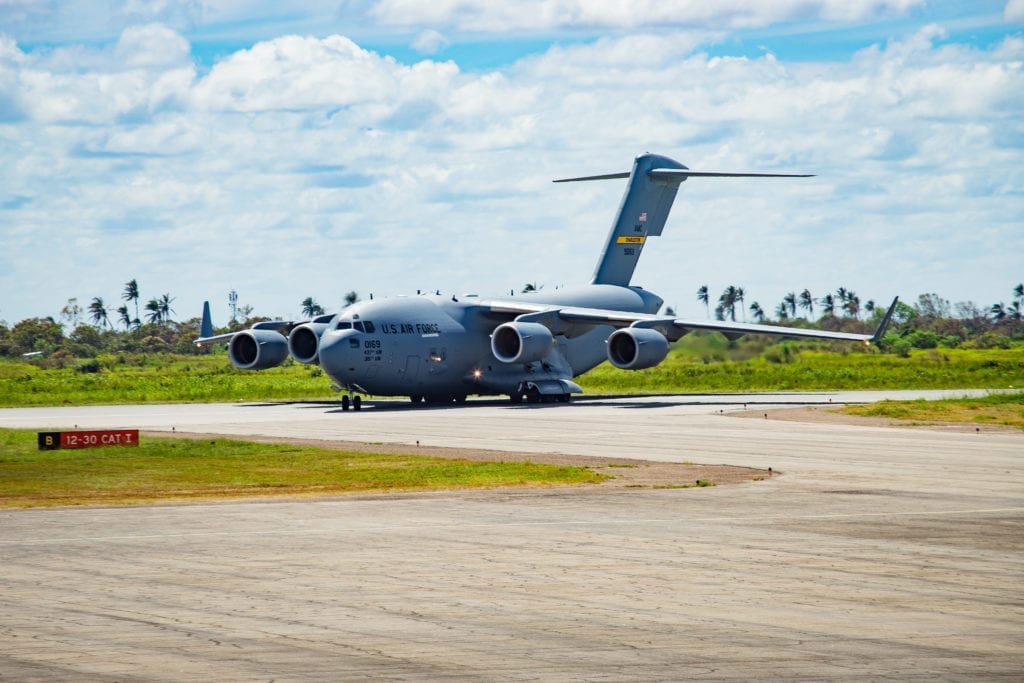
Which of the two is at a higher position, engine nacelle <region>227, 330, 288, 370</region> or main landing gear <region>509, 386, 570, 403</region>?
engine nacelle <region>227, 330, 288, 370</region>

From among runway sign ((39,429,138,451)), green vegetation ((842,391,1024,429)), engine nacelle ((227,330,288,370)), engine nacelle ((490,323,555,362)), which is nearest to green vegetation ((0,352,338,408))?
engine nacelle ((227,330,288,370))

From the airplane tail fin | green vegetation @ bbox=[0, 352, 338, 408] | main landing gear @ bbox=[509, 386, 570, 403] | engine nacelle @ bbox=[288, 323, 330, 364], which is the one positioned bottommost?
main landing gear @ bbox=[509, 386, 570, 403]

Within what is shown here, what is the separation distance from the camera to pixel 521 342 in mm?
53781

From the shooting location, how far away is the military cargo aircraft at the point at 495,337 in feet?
172

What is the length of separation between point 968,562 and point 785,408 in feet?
110

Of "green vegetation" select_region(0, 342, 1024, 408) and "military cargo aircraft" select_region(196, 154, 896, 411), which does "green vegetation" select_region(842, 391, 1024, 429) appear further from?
"green vegetation" select_region(0, 342, 1024, 408)

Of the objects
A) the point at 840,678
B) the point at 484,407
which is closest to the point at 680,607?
the point at 840,678

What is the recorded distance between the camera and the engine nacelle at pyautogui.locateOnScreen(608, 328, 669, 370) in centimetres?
5344

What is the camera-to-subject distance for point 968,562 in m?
15.9

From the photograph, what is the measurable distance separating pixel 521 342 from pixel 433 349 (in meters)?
3.38

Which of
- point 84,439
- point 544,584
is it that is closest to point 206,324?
point 84,439

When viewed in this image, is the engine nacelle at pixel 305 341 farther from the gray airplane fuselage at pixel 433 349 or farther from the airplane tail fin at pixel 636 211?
the airplane tail fin at pixel 636 211

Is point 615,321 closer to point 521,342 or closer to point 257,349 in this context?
point 521,342

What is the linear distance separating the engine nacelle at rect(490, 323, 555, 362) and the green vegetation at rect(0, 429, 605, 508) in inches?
777
